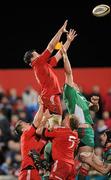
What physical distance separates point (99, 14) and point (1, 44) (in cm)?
1171

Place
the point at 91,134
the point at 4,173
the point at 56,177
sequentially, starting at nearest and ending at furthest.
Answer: the point at 56,177
the point at 91,134
the point at 4,173

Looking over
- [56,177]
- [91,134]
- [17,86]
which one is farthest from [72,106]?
[17,86]

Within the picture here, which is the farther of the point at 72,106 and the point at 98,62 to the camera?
the point at 98,62

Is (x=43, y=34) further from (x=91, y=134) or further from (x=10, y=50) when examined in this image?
(x=91, y=134)

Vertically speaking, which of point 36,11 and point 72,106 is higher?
point 36,11

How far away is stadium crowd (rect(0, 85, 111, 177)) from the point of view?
13788mm

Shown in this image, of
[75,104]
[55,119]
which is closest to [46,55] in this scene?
[75,104]

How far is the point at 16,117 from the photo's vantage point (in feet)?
50.2

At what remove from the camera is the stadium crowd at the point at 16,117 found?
13.8 m

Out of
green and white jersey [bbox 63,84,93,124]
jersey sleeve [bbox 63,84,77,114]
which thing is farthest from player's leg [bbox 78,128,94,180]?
jersey sleeve [bbox 63,84,77,114]

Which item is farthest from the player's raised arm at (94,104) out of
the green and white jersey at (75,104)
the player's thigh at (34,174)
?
the player's thigh at (34,174)

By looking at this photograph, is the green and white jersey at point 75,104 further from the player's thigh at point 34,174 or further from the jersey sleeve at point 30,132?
the player's thigh at point 34,174

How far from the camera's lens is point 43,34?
22.6 m

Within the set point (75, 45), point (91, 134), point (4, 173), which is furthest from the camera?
point (75, 45)
